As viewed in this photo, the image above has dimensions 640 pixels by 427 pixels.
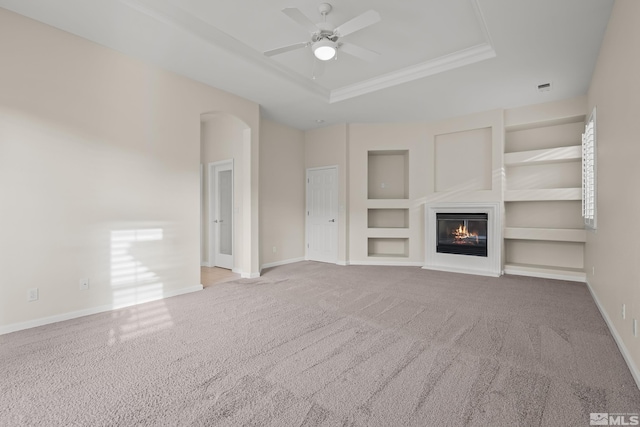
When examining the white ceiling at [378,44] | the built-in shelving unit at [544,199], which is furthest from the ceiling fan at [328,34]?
the built-in shelving unit at [544,199]

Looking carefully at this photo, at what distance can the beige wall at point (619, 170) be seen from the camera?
7.05 feet

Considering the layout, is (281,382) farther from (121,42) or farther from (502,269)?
(502,269)

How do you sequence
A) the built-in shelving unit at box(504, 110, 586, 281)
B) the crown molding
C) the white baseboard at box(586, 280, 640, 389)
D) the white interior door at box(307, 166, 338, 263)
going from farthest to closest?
1. the white interior door at box(307, 166, 338, 263)
2. the built-in shelving unit at box(504, 110, 586, 281)
3. the crown molding
4. the white baseboard at box(586, 280, 640, 389)

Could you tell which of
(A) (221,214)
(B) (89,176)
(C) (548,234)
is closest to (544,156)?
(C) (548,234)

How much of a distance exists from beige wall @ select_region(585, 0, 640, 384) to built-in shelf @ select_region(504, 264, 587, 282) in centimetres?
147

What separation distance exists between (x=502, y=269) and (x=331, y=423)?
15.9 ft

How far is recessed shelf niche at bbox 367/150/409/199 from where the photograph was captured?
671 cm

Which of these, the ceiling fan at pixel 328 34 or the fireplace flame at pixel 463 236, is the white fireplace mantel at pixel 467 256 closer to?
the fireplace flame at pixel 463 236

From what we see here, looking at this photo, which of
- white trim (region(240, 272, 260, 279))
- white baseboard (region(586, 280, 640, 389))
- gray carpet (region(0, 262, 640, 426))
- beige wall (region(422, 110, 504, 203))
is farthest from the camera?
beige wall (region(422, 110, 504, 203))

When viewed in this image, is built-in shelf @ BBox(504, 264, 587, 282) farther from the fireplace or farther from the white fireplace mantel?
the fireplace

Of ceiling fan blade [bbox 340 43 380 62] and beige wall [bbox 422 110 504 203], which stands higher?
ceiling fan blade [bbox 340 43 380 62]

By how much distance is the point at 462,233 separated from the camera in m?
5.70

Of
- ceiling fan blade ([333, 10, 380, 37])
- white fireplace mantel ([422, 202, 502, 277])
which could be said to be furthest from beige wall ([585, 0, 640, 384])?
ceiling fan blade ([333, 10, 380, 37])

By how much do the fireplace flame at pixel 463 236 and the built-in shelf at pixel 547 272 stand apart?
0.72m
